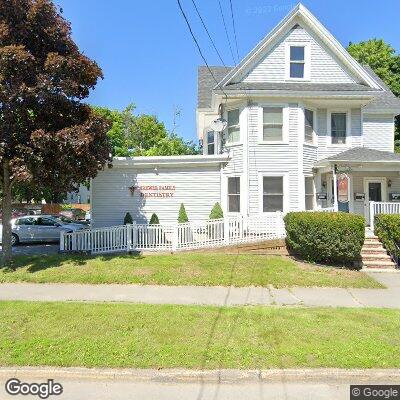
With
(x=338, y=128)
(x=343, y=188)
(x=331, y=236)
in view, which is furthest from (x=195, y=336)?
(x=338, y=128)

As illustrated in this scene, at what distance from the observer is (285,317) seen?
737 cm

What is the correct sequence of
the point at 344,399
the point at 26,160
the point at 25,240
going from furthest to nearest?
the point at 25,240 → the point at 26,160 → the point at 344,399

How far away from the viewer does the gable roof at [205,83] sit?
21656mm

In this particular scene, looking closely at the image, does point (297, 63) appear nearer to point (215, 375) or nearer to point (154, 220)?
point (154, 220)

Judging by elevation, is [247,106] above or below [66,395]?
above

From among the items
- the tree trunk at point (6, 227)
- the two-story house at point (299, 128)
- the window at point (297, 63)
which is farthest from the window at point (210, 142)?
the tree trunk at point (6, 227)

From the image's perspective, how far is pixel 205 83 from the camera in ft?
74.0

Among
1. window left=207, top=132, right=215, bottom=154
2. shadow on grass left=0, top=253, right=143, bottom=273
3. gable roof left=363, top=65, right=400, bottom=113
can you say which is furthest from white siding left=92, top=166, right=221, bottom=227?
gable roof left=363, top=65, right=400, bottom=113

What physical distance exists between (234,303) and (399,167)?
10.7 m

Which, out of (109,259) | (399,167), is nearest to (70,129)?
(109,259)

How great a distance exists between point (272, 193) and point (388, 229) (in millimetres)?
4909

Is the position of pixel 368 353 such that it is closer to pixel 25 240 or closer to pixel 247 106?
pixel 247 106

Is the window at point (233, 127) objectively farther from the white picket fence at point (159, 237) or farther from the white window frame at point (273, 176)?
the white picket fence at point (159, 237)

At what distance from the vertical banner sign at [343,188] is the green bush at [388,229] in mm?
1805
